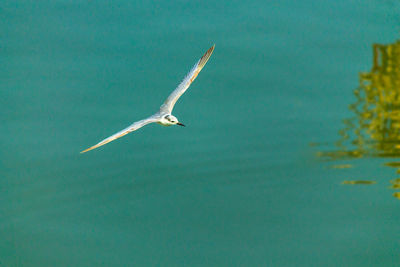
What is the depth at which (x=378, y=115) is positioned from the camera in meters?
5.65

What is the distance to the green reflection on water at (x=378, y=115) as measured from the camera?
533 cm

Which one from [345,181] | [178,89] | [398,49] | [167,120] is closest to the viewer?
[167,120]

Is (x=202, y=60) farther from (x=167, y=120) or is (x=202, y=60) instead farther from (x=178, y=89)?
(x=167, y=120)

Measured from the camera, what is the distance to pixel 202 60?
429 cm

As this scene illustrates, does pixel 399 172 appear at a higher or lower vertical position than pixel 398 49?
lower

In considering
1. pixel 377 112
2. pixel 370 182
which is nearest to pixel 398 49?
pixel 377 112

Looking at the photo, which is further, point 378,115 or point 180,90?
point 378,115

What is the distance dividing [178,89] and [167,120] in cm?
37

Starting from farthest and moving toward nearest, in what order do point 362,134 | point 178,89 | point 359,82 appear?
point 359,82
point 362,134
point 178,89

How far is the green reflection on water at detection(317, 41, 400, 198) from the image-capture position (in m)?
5.33

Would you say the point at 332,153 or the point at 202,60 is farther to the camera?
the point at 332,153

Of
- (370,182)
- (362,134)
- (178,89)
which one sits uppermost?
(178,89)

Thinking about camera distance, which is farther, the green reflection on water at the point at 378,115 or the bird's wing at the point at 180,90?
the green reflection on water at the point at 378,115

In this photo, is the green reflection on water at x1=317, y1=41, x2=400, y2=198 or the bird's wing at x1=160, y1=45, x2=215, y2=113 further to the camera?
the green reflection on water at x1=317, y1=41, x2=400, y2=198
